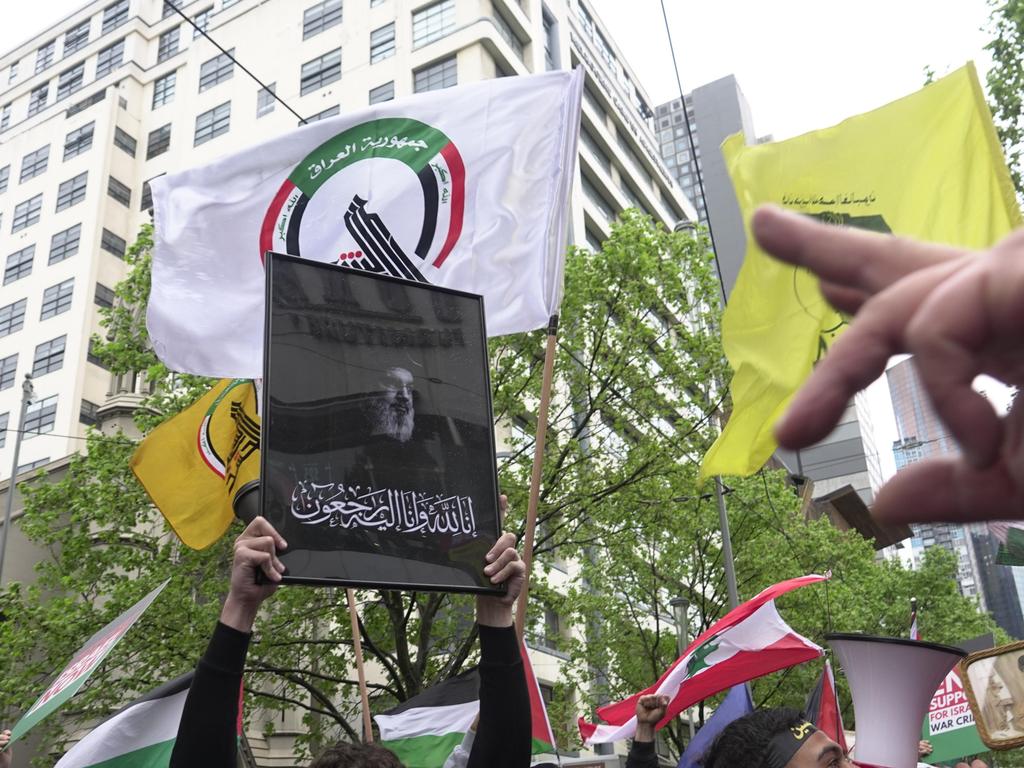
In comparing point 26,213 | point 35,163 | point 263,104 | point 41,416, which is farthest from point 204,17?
point 41,416

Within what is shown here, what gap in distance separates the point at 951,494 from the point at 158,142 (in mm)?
47288

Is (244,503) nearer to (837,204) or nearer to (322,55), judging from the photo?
(837,204)

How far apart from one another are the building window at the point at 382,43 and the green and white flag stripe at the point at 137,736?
3694cm

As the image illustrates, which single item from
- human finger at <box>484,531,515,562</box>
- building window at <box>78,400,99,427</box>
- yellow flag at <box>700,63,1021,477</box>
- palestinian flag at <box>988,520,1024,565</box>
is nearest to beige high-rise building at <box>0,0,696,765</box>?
building window at <box>78,400,99,427</box>

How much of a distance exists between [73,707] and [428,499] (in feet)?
46.0

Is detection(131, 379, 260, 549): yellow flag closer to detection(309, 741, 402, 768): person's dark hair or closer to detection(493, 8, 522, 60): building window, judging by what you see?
detection(309, 741, 402, 768): person's dark hair

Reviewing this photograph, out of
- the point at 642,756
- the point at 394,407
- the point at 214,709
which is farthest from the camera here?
the point at 642,756

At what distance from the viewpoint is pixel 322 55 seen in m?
41.2

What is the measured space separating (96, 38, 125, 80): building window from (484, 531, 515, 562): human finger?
4947cm

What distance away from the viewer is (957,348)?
41.4 inches

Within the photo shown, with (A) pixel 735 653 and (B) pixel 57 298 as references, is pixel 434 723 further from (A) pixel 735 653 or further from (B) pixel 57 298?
(B) pixel 57 298

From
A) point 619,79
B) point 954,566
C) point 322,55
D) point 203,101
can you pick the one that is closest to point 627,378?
point 954,566

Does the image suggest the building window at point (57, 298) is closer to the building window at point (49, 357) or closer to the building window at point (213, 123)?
the building window at point (49, 357)

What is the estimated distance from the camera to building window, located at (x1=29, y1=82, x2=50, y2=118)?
164 feet
